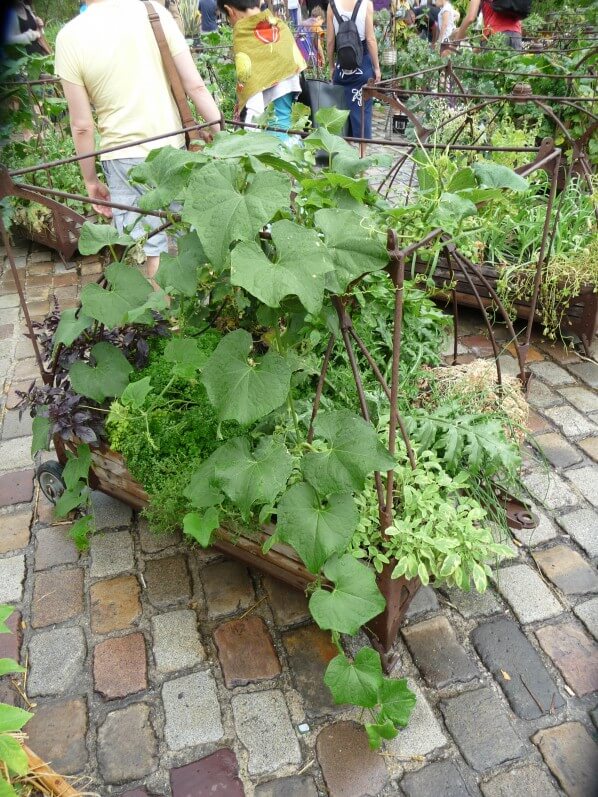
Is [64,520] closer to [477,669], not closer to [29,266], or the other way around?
[477,669]

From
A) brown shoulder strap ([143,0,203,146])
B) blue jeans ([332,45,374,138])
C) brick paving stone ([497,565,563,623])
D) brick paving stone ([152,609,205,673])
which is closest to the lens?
brick paving stone ([152,609,205,673])

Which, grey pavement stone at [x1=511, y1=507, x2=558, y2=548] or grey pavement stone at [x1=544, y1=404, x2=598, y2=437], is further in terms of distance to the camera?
grey pavement stone at [x1=544, y1=404, x2=598, y2=437]

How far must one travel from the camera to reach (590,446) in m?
2.89

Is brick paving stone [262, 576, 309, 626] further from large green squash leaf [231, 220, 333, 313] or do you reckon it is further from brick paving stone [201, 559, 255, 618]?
large green squash leaf [231, 220, 333, 313]

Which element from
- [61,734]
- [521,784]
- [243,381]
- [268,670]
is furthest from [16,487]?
[521,784]

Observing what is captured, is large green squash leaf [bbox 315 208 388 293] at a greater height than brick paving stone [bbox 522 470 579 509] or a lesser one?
greater

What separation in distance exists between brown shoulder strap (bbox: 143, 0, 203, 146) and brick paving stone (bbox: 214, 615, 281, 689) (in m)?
2.22

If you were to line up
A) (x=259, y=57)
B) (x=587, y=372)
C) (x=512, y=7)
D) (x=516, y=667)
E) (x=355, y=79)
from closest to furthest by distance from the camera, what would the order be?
1. (x=516, y=667)
2. (x=587, y=372)
3. (x=259, y=57)
4. (x=355, y=79)
5. (x=512, y=7)

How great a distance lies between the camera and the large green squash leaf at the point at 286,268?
53.2 inches

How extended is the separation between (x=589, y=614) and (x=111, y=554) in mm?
1725

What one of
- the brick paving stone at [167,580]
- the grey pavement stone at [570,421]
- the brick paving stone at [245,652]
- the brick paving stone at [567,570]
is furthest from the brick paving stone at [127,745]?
the grey pavement stone at [570,421]

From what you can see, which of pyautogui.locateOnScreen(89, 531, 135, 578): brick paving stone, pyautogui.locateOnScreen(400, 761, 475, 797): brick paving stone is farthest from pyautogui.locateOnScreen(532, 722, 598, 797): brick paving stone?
pyautogui.locateOnScreen(89, 531, 135, 578): brick paving stone

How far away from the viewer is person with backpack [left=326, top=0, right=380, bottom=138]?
5691mm

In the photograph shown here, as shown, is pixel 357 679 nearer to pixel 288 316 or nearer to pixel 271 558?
pixel 271 558
